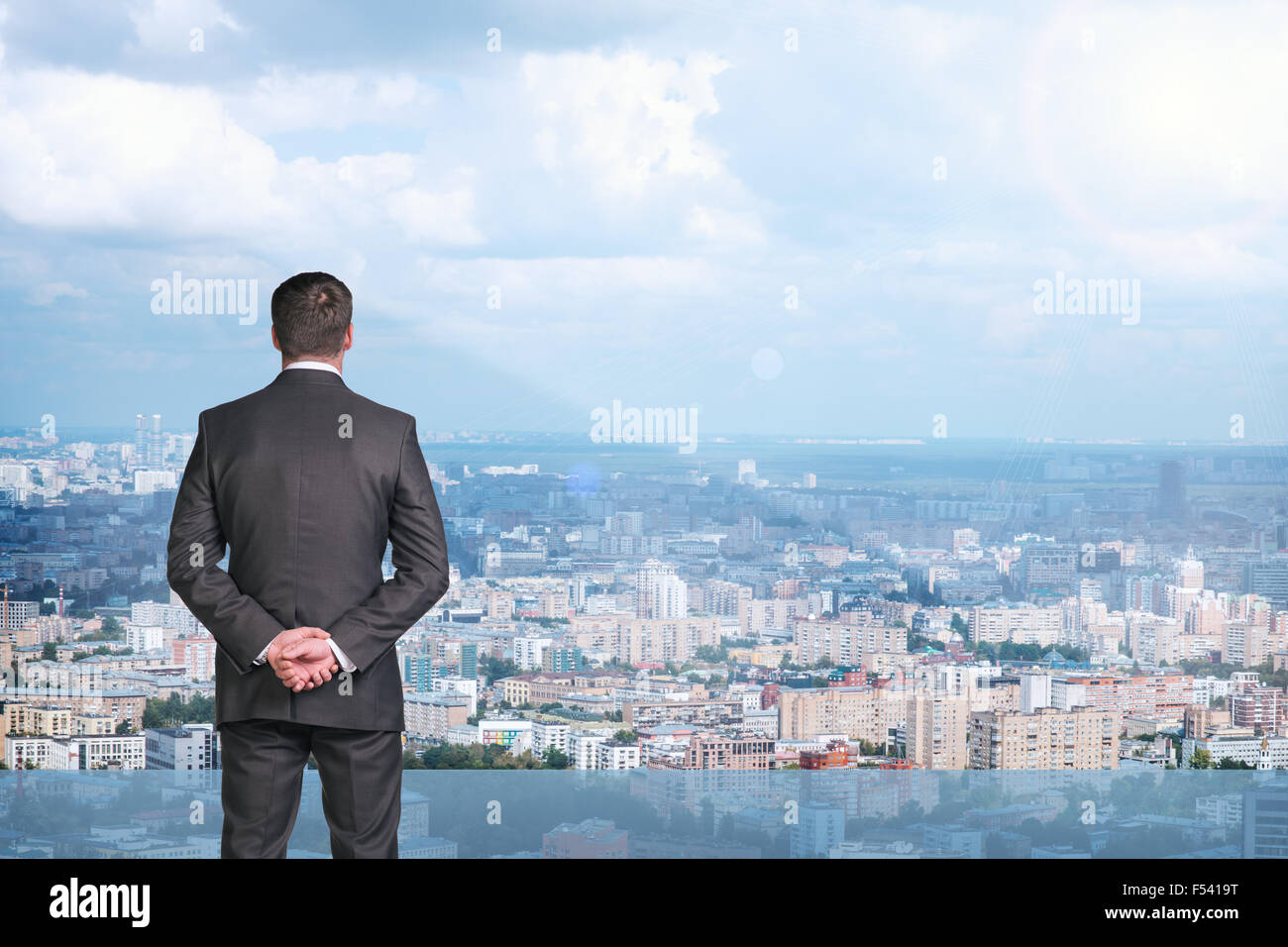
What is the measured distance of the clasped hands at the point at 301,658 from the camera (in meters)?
1.31

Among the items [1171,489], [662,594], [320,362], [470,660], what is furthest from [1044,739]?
[320,362]

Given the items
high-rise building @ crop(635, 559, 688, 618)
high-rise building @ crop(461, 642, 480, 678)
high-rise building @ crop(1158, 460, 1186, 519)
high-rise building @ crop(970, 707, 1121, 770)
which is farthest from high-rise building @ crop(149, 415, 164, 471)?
high-rise building @ crop(1158, 460, 1186, 519)

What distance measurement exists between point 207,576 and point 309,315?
33cm

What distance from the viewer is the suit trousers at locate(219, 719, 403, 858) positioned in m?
1.34

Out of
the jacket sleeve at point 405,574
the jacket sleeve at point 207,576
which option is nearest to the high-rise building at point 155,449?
the jacket sleeve at point 207,576

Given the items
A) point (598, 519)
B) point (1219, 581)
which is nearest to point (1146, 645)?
point (1219, 581)

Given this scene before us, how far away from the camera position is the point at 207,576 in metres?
1.35

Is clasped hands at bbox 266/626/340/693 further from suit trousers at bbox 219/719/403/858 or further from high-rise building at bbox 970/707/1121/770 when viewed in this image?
high-rise building at bbox 970/707/1121/770

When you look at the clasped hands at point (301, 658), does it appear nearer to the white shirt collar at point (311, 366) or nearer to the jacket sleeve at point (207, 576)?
the jacket sleeve at point (207, 576)

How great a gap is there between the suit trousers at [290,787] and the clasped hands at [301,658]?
7 cm

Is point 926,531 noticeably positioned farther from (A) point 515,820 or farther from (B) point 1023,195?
(A) point 515,820

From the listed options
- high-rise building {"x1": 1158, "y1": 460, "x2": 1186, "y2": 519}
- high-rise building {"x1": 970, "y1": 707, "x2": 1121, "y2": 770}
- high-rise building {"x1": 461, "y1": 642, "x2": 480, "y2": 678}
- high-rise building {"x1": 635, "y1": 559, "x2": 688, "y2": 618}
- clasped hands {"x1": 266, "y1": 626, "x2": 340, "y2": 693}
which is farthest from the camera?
high-rise building {"x1": 1158, "y1": 460, "x2": 1186, "y2": 519}

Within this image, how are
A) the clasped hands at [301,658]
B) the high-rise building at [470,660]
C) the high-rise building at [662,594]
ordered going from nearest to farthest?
the clasped hands at [301,658], the high-rise building at [470,660], the high-rise building at [662,594]
